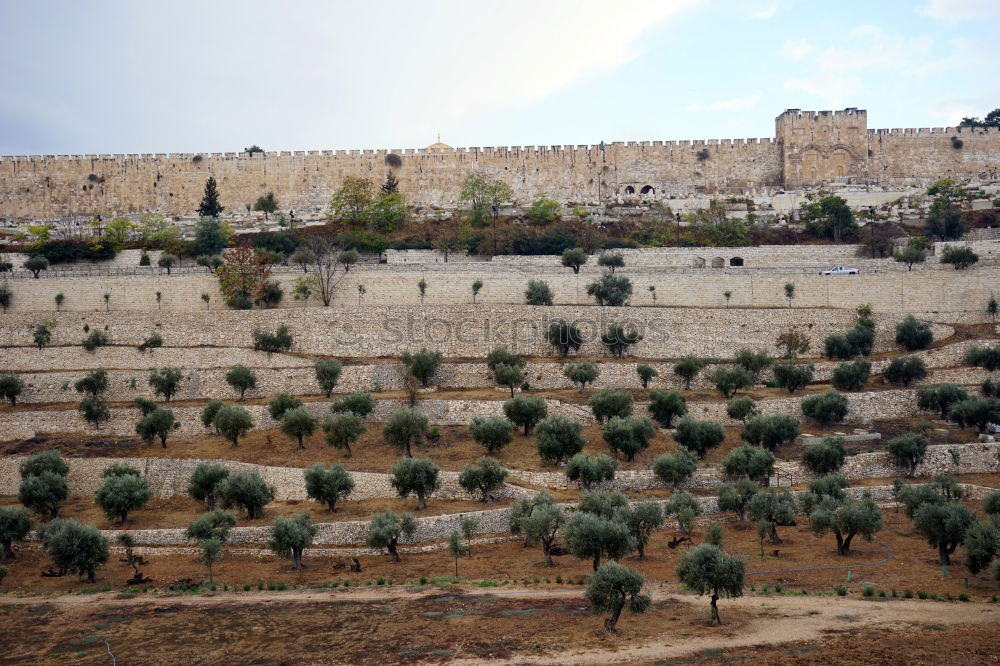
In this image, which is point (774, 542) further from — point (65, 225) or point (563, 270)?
point (65, 225)

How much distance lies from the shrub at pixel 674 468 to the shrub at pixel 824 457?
11.0 feet

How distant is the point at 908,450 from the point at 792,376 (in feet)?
20.0

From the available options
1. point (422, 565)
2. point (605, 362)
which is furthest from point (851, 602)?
point (605, 362)

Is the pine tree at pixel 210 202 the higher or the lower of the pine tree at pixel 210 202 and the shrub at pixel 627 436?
the higher

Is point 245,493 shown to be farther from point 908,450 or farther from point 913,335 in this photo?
point 913,335

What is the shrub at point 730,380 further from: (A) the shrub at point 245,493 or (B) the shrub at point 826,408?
(A) the shrub at point 245,493

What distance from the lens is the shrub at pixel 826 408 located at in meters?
33.0

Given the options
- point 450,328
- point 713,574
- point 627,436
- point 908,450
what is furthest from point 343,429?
point 908,450

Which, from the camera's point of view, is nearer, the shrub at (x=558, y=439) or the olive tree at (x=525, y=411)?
the shrub at (x=558, y=439)

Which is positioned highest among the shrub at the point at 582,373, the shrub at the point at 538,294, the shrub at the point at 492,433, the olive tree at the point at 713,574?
the shrub at the point at 538,294

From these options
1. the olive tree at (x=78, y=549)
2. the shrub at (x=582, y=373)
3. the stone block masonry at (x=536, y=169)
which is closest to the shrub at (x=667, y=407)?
the shrub at (x=582, y=373)

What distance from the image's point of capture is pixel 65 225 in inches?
2264

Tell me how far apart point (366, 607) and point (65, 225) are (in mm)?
43223

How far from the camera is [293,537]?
24750 millimetres
